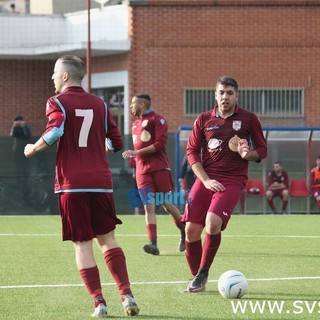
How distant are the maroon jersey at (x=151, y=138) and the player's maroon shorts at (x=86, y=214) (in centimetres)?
582

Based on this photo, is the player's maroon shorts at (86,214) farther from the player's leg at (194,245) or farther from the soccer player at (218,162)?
the player's leg at (194,245)

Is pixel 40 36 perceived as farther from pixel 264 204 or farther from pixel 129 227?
pixel 129 227

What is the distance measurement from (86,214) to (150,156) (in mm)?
6260

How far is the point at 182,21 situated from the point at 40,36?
14.6 ft

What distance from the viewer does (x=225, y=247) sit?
1502 centimetres

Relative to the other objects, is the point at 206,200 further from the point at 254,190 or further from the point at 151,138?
the point at 254,190

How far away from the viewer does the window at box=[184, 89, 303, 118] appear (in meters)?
28.4

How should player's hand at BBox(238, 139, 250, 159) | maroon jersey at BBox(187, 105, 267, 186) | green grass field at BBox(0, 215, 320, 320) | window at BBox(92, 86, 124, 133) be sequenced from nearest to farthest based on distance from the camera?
green grass field at BBox(0, 215, 320, 320), player's hand at BBox(238, 139, 250, 159), maroon jersey at BBox(187, 105, 267, 186), window at BBox(92, 86, 124, 133)

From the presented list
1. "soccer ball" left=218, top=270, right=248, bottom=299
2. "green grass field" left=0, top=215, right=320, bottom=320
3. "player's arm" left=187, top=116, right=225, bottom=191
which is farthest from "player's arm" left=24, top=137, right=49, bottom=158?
"player's arm" left=187, top=116, right=225, bottom=191

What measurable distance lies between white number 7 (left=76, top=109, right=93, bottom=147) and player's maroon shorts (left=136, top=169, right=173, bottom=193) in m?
6.23

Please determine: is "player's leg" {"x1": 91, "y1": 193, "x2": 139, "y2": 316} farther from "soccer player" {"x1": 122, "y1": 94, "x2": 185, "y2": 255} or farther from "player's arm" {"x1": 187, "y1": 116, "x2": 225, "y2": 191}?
"soccer player" {"x1": 122, "y1": 94, "x2": 185, "y2": 255}

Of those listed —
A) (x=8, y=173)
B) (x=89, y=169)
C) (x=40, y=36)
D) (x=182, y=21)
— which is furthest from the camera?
(x=40, y=36)

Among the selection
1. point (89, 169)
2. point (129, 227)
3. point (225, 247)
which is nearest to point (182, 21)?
point (129, 227)

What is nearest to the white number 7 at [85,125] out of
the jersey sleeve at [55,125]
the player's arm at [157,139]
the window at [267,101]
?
the jersey sleeve at [55,125]
